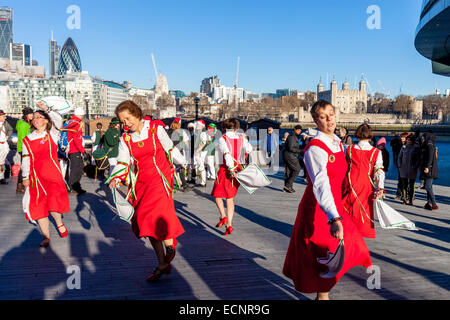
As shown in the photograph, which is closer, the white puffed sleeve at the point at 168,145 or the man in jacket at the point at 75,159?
the white puffed sleeve at the point at 168,145

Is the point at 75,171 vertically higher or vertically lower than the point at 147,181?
lower

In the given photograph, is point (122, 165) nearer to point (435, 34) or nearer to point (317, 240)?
point (317, 240)

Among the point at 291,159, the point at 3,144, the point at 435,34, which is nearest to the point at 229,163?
the point at 291,159

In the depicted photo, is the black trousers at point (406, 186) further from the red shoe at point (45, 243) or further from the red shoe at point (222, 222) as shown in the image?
the red shoe at point (45, 243)

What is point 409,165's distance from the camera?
9086 millimetres

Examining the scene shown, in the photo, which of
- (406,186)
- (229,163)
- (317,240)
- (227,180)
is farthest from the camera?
(406,186)

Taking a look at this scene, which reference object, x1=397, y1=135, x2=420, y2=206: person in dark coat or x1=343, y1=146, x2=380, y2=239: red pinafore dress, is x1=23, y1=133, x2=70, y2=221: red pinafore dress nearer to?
x1=343, y1=146, x2=380, y2=239: red pinafore dress

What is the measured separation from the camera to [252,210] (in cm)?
803

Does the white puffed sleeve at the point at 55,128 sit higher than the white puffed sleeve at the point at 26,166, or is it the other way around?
the white puffed sleeve at the point at 55,128

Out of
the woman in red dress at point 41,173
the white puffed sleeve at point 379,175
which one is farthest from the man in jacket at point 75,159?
the white puffed sleeve at point 379,175

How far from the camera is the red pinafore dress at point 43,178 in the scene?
202 inches

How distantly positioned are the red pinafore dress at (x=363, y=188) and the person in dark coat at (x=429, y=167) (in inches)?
151

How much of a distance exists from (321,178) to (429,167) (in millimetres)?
6642

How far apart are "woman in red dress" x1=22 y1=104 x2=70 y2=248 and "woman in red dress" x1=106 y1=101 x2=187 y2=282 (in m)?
1.54
